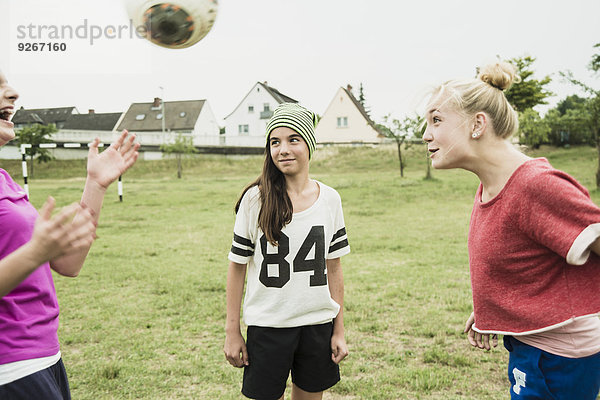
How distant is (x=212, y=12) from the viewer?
8.40 feet

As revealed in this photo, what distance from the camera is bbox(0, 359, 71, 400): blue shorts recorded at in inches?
59.1

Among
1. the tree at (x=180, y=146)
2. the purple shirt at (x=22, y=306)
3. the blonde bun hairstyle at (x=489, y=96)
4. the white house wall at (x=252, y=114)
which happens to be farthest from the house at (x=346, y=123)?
the purple shirt at (x=22, y=306)

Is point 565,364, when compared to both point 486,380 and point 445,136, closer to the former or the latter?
point 445,136

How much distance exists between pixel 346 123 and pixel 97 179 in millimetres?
42523

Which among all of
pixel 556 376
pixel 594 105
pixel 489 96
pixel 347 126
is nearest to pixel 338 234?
pixel 489 96

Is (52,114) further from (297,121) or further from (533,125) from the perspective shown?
(297,121)

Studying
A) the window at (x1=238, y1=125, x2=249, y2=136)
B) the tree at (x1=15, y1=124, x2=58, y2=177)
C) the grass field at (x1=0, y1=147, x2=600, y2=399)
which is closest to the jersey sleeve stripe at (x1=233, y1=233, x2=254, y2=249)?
the grass field at (x1=0, y1=147, x2=600, y2=399)

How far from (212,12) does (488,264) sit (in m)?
1.90

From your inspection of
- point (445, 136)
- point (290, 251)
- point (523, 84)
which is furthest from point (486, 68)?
point (523, 84)

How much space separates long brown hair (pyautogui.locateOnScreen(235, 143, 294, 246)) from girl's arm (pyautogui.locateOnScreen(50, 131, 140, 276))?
2.03 feet

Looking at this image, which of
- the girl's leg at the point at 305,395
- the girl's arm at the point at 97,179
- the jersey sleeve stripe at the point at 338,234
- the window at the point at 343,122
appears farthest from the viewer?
the window at the point at 343,122

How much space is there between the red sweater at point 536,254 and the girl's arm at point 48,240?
1400 millimetres

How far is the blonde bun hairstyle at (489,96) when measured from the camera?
6.20ft

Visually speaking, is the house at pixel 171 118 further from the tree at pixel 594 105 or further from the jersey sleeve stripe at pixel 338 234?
the jersey sleeve stripe at pixel 338 234
